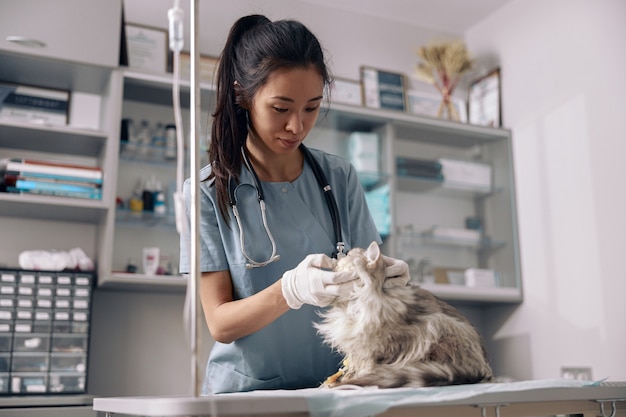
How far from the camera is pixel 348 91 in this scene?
3.56m

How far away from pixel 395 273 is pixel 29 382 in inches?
73.0

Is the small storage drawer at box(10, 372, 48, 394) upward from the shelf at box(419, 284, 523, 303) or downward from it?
downward

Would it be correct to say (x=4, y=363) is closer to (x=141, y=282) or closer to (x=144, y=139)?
(x=141, y=282)

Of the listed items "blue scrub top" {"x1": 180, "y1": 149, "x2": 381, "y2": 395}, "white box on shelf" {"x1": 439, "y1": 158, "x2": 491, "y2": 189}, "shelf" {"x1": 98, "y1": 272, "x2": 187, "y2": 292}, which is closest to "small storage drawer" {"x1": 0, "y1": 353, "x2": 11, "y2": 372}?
"shelf" {"x1": 98, "y1": 272, "x2": 187, "y2": 292}

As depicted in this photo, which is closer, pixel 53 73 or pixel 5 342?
pixel 5 342

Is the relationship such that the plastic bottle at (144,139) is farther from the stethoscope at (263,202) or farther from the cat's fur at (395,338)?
the cat's fur at (395,338)

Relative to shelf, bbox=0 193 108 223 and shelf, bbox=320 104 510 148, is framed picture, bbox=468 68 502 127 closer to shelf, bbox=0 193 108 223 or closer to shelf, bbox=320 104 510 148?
shelf, bbox=320 104 510 148

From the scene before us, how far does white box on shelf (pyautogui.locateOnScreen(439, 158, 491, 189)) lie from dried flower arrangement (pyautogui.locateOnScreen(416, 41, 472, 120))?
10.7 inches

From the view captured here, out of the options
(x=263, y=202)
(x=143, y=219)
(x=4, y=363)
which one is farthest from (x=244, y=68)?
(x=4, y=363)

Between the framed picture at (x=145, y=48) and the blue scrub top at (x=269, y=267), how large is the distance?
1.67 m

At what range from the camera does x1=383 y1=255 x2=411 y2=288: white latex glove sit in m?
1.22

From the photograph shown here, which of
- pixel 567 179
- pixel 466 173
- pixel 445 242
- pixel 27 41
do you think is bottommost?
pixel 445 242

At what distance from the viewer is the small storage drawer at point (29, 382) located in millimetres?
2488

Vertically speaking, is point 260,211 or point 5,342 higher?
point 260,211
